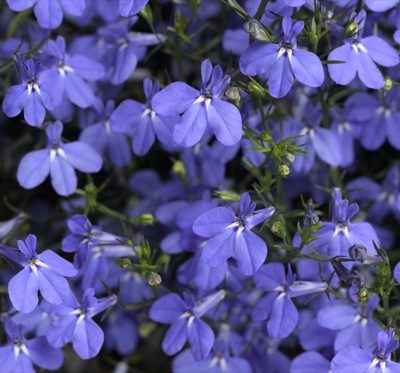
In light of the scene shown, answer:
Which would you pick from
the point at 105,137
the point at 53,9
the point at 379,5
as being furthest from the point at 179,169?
the point at 379,5

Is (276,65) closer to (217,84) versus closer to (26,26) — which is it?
(217,84)

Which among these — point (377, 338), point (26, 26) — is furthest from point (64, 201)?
point (377, 338)

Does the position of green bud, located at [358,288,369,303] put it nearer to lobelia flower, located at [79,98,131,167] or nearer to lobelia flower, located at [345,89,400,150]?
lobelia flower, located at [345,89,400,150]

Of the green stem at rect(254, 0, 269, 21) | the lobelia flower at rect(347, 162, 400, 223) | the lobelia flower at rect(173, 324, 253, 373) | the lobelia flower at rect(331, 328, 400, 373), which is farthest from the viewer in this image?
the lobelia flower at rect(347, 162, 400, 223)

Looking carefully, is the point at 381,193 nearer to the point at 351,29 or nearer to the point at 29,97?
the point at 351,29

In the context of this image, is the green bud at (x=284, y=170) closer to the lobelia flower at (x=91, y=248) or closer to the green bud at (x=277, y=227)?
the green bud at (x=277, y=227)

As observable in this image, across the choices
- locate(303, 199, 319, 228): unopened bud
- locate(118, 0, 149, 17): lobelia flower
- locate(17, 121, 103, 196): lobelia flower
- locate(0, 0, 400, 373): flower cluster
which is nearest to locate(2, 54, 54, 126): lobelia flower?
locate(0, 0, 400, 373): flower cluster
